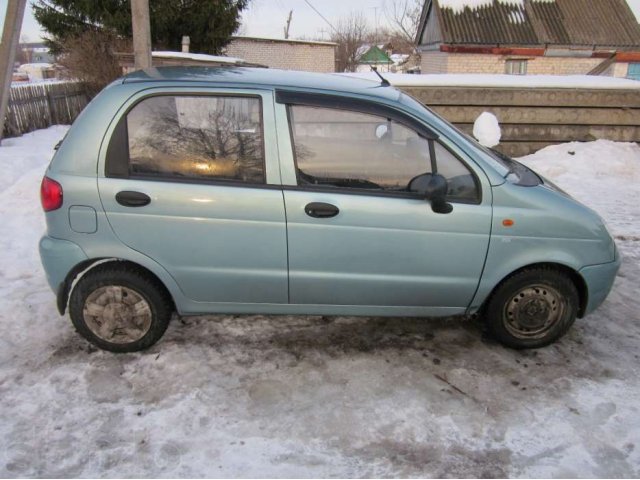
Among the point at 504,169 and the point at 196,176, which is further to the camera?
the point at 504,169

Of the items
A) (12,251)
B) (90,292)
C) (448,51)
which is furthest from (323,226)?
(448,51)

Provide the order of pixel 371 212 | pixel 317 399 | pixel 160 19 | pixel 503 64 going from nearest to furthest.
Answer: pixel 317 399 < pixel 371 212 < pixel 160 19 < pixel 503 64

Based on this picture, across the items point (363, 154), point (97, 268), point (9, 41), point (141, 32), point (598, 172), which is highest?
point (141, 32)

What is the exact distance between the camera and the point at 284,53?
24656 mm

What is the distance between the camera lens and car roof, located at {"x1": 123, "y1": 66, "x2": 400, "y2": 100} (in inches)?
122

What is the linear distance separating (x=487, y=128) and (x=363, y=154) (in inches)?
240

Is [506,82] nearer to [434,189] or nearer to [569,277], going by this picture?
[569,277]

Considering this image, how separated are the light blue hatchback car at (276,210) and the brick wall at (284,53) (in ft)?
70.2

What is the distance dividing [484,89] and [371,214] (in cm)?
666

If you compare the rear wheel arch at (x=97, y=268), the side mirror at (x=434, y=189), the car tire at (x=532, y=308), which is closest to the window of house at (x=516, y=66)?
the car tire at (x=532, y=308)

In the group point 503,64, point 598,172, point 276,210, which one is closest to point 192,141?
point 276,210

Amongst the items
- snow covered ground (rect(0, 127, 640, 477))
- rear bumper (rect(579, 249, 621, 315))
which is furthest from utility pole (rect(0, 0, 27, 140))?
rear bumper (rect(579, 249, 621, 315))

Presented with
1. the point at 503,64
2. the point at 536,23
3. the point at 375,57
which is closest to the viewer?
the point at 503,64

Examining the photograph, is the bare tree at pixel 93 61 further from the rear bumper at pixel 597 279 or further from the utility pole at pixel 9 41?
the rear bumper at pixel 597 279
